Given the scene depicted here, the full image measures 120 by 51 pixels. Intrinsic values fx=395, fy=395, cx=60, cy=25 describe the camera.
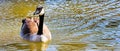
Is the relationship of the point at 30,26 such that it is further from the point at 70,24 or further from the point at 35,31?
the point at 70,24

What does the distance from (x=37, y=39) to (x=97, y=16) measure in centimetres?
306

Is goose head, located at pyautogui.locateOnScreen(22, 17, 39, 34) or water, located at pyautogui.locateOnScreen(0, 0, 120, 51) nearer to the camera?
water, located at pyautogui.locateOnScreen(0, 0, 120, 51)

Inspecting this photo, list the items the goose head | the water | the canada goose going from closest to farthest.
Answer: the water
the canada goose
the goose head

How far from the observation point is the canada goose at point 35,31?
36.5 feet

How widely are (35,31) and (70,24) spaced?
152cm

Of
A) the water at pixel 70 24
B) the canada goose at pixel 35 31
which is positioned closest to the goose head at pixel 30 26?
the canada goose at pixel 35 31

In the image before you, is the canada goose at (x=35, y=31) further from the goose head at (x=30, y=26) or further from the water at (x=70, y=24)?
the water at (x=70, y=24)

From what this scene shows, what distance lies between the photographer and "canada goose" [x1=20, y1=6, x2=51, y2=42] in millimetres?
11133

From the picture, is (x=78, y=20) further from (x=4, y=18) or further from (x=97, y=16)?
(x=4, y=18)

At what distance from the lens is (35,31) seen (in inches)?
459

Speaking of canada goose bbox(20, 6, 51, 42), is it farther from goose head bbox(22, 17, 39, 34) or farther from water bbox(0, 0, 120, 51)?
water bbox(0, 0, 120, 51)

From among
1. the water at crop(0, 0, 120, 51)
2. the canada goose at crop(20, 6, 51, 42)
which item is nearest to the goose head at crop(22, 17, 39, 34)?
the canada goose at crop(20, 6, 51, 42)

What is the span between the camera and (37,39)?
36.8 feet

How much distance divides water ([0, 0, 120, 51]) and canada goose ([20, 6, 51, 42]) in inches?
6.6
